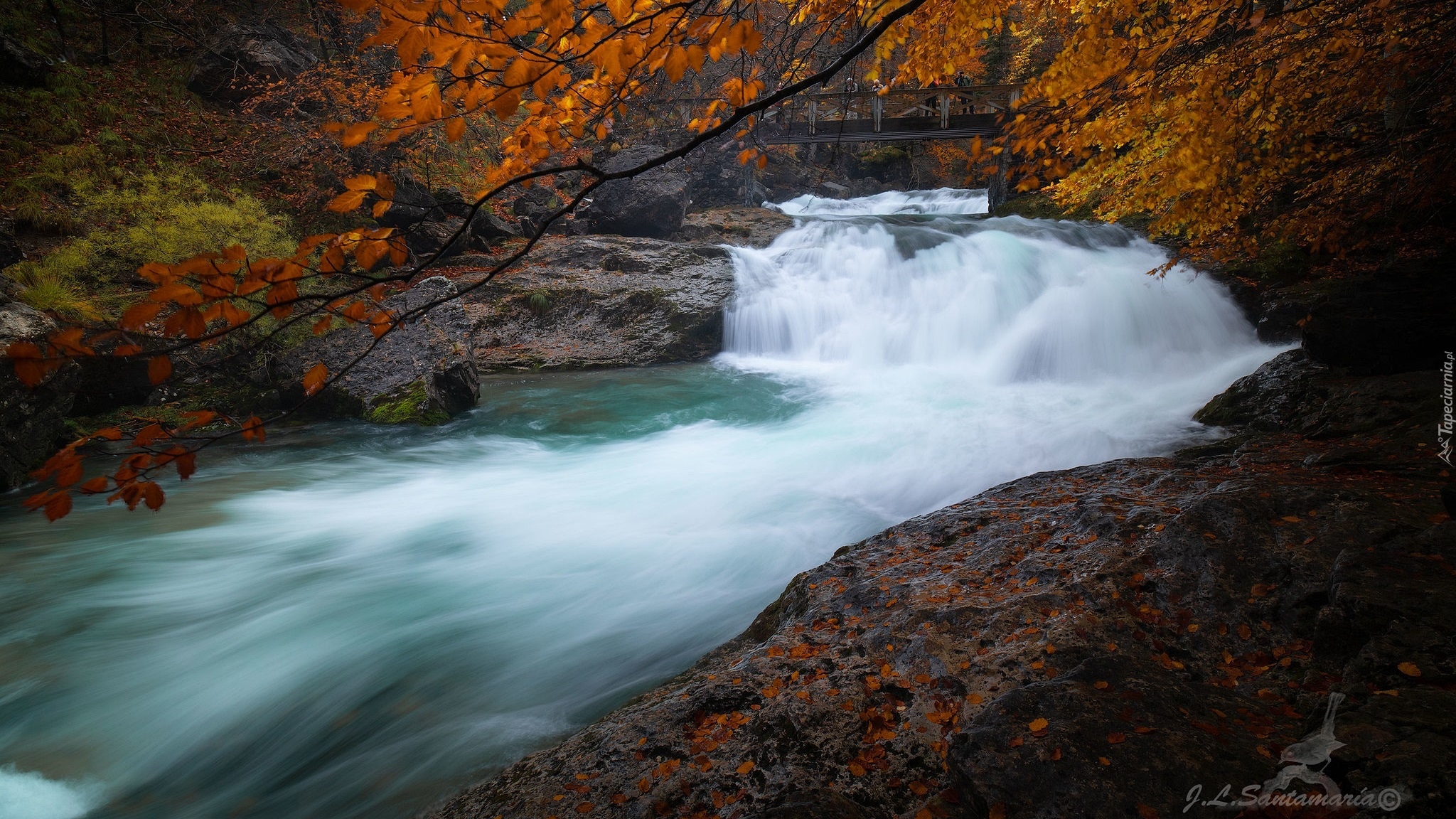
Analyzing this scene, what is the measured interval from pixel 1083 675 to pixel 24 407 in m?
9.44

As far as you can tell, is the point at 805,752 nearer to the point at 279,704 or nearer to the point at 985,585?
the point at 985,585

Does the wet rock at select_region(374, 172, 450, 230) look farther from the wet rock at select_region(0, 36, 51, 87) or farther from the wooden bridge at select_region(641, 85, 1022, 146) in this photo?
the wooden bridge at select_region(641, 85, 1022, 146)

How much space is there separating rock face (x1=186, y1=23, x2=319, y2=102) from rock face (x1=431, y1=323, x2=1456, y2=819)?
16.4 metres

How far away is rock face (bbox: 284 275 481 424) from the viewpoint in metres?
8.94

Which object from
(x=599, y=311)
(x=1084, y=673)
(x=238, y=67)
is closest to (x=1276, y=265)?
(x=599, y=311)

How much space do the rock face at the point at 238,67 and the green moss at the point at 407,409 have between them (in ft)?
30.2

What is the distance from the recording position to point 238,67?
1347cm

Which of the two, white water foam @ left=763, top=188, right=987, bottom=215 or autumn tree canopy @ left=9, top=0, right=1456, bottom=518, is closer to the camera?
autumn tree canopy @ left=9, top=0, right=1456, bottom=518

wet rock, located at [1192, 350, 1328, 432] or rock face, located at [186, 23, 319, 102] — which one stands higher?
rock face, located at [186, 23, 319, 102]

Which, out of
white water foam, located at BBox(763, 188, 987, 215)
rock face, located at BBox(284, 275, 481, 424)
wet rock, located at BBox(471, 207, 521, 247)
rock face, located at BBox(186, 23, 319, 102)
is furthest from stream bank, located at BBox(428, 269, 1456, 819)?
white water foam, located at BBox(763, 188, 987, 215)

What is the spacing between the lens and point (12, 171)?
31.4 feet

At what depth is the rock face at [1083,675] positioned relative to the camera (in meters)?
1.68

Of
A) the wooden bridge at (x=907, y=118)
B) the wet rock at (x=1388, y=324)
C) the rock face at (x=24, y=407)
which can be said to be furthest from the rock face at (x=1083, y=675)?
the wooden bridge at (x=907, y=118)

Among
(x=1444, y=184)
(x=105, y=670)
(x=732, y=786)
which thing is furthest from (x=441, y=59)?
(x=1444, y=184)
